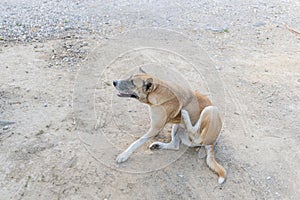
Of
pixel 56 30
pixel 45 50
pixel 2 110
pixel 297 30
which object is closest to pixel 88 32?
pixel 56 30

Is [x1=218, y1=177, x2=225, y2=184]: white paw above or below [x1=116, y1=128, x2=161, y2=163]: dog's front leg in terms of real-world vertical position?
below

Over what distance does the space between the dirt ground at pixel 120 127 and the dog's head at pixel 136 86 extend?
91 cm

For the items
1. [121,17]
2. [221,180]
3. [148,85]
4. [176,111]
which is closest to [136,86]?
[148,85]

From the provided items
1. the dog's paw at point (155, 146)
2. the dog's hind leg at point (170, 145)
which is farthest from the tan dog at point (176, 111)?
the dog's paw at point (155, 146)

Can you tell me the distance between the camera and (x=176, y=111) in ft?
15.7

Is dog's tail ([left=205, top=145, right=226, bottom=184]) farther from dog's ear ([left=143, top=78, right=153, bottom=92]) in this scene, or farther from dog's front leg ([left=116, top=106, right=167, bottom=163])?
dog's ear ([left=143, top=78, right=153, bottom=92])

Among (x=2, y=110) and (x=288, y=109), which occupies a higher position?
(x=2, y=110)

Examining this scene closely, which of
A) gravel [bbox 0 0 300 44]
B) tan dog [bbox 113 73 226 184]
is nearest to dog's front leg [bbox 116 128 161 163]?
tan dog [bbox 113 73 226 184]

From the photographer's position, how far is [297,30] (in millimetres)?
9602

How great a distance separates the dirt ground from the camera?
4.59 meters

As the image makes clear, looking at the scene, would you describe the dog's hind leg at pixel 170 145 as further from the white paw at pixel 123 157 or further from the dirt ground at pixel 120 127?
the white paw at pixel 123 157

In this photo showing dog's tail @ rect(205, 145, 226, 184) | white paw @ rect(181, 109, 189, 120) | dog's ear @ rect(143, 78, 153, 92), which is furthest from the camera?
white paw @ rect(181, 109, 189, 120)

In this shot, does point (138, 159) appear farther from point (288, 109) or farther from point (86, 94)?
point (288, 109)

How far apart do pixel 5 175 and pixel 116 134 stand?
1.61 metres
